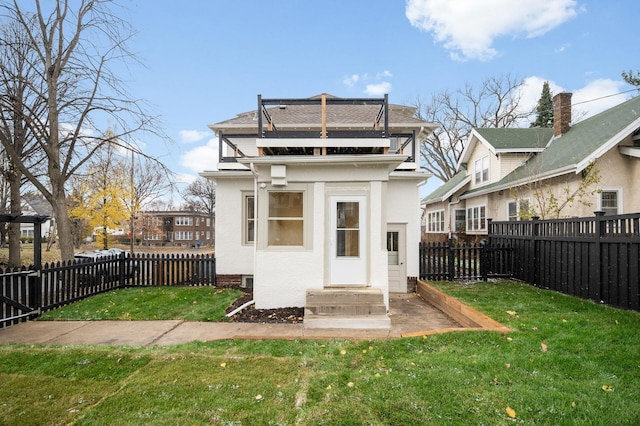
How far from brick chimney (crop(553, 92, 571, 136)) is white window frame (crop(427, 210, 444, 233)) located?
335 inches

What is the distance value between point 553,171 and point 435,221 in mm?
12130

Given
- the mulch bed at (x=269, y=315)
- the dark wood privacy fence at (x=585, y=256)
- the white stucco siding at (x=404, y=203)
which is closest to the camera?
the dark wood privacy fence at (x=585, y=256)

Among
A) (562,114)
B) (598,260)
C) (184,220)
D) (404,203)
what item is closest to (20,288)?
(404,203)

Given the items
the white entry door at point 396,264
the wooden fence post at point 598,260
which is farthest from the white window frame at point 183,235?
the wooden fence post at point 598,260

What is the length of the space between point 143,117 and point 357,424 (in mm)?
11612

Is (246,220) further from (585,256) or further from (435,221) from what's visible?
(435,221)

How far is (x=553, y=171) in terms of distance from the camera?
11742mm

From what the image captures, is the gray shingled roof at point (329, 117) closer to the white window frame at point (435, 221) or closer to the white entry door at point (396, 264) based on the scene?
the white entry door at point (396, 264)

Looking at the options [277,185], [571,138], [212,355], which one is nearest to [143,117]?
[277,185]

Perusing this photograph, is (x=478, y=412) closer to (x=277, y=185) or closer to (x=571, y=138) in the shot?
(x=277, y=185)

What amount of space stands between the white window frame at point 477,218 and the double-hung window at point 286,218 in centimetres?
1351

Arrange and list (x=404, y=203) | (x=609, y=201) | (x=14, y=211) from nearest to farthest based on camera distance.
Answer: (x=404, y=203)
(x=609, y=201)
(x=14, y=211)

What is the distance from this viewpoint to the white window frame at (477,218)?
56.6 feet

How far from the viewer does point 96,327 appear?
6066 millimetres
